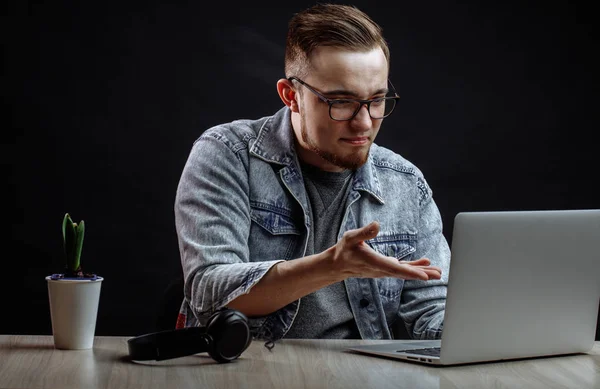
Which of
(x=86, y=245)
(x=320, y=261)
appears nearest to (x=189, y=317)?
(x=320, y=261)

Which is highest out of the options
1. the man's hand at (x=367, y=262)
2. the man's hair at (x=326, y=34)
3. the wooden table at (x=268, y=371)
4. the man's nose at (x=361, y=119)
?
the man's hair at (x=326, y=34)

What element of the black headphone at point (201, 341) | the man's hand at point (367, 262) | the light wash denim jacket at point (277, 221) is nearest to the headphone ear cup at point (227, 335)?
the black headphone at point (201, 341)

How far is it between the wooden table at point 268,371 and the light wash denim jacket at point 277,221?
44 centimetres

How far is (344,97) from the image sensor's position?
7.47 feet

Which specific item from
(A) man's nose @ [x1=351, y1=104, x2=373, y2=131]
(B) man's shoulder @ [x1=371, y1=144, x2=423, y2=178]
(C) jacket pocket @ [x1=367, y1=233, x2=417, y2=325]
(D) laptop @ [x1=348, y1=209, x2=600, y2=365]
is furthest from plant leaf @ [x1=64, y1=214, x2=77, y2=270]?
(B) man's shoulder @ [x1=371, y1=144, x2=423, y2=178]

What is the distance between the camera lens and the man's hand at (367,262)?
5.49ft

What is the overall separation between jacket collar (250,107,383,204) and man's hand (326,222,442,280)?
632 mm

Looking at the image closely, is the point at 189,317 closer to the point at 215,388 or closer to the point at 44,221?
the point at 215,388

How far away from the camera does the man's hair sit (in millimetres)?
2354

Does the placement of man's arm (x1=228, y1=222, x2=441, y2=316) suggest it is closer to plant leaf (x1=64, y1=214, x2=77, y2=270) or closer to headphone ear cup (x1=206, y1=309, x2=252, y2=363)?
headphone ear cup (x1=206, y1=309, x2=252, y2=363)

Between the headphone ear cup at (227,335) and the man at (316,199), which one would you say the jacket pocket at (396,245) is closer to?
the man at (316,199)

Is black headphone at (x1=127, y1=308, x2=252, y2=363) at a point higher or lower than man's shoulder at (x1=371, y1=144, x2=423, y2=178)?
lower

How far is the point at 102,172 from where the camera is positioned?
3.39 m

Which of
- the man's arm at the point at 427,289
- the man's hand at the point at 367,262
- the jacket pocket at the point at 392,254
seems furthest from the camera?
the jacket pocket at the point at 392,254
